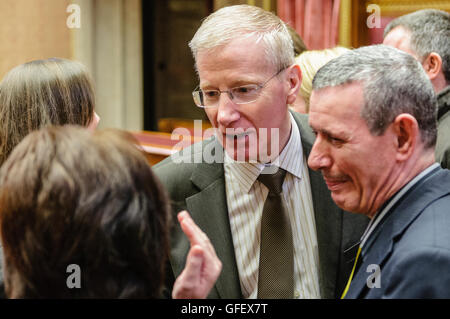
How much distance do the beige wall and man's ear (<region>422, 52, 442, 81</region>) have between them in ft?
13.9

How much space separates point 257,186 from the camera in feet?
5.73

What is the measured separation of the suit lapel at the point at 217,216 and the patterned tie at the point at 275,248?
9 centimetres

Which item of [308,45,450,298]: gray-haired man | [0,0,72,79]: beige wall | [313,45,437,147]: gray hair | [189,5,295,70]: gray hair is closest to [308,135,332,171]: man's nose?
[308,45,450,298]: gray-haired man

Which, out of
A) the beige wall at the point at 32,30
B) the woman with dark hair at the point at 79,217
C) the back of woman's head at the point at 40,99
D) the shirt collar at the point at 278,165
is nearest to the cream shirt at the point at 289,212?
the shirt collar at the point at 278,165

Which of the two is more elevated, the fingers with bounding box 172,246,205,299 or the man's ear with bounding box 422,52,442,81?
the man's ear with bounding box 422,52,442,81

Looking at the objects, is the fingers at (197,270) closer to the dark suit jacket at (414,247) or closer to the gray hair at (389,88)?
the dark suit jacket at (414,247)

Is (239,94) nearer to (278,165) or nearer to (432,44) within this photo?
(278,165)

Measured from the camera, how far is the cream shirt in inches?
65.9

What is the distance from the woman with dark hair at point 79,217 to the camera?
96 cm

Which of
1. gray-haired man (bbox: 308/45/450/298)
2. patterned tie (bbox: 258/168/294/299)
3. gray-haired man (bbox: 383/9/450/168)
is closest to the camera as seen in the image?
gray-haired man (bbox: 308/45/450/298)

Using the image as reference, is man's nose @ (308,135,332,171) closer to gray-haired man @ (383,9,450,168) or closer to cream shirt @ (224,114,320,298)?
cream shirt @ (224,114,320,298)

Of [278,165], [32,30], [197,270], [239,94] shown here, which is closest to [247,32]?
[239,94]

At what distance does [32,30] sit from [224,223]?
4.75 metres

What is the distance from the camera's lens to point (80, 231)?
3.14 feet
